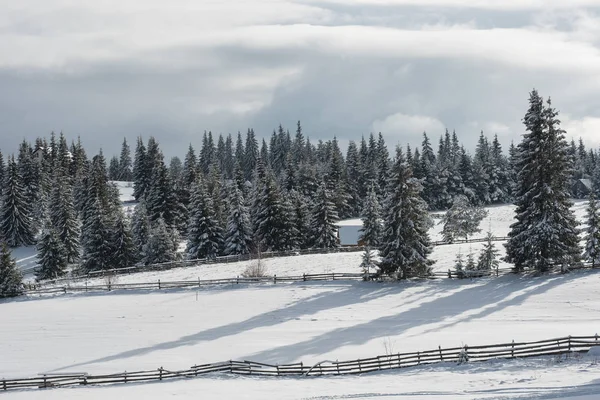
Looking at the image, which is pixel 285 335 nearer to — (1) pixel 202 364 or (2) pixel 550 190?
(1) pixel 202 364

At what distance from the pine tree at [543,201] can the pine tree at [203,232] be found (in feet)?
118

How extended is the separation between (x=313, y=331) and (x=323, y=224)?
34436 mm

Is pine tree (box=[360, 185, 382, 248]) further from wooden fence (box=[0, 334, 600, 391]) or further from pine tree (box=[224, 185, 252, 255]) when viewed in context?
wooden fence (box=[0, 334, 600, 391])

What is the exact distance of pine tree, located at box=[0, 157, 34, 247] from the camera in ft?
285

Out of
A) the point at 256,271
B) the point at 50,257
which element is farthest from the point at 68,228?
the point at 256,271

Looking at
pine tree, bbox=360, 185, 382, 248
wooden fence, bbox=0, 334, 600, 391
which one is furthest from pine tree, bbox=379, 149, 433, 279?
pine tree, bbox=360, 185, 382, 248

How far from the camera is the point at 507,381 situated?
23.4 meters

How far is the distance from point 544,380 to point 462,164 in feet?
321

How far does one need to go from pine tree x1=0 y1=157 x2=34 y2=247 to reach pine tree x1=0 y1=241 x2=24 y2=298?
1432 inches

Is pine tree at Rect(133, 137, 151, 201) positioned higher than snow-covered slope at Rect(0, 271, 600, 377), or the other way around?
pine tree at Rect(133, 137, 151, 201)

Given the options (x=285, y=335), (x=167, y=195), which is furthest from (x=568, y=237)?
(x=167, y=195)

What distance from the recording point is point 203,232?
229ft

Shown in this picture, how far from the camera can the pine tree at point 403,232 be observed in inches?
1919

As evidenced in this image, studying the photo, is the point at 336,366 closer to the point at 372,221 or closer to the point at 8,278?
the point at 8,278
